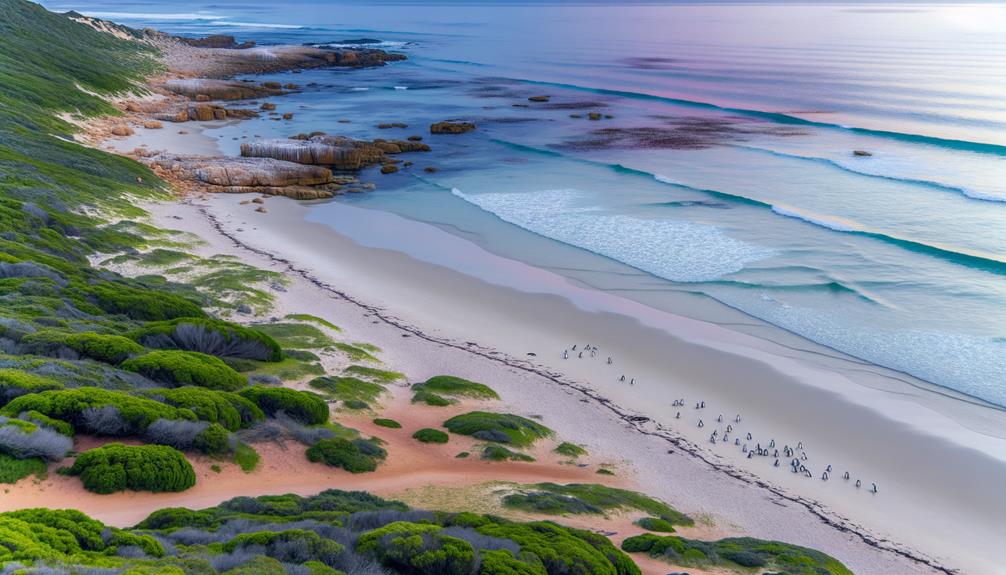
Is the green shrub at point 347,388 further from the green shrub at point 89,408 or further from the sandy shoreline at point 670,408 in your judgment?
the green shrub at point 89,408

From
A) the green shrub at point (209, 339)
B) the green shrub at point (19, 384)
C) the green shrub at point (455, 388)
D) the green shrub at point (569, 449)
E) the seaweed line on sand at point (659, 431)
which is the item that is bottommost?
the green shrub at point (569, 449)

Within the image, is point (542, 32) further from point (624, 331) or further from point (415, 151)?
point (624, 331)

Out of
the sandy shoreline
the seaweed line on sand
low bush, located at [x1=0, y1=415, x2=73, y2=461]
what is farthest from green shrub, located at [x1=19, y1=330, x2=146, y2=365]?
the seaweed line on sand

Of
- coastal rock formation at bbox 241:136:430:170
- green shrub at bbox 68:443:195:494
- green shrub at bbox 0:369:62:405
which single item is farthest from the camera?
coastal rock formation at bbox 241:136:430:170

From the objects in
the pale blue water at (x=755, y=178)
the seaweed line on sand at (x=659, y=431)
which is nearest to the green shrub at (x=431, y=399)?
the seaweed line on sand at (x=659, y=431)

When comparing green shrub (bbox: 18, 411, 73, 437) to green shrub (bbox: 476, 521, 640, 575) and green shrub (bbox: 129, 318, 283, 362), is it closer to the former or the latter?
green shrub (bbox: 129, 318, 283, 362)

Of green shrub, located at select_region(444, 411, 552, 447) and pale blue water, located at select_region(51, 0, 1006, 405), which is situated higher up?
pale blue water, located at select_region(51, 0, 1006, 405)

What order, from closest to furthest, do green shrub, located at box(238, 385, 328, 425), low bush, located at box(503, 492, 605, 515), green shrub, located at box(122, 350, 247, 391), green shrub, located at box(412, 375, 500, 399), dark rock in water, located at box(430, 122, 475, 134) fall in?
low bush, located at box(503, 492, 605, 515) < green shrub, located at box(122, 350, 247, 391) < green shrub, located at box(238, 385, 328, 425) < green shrub, located at box(412, 375, 500, 399) < dark rock in water, located at box(430, 122, 475, 134)

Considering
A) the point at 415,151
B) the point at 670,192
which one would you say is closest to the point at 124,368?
the point at 670,192
